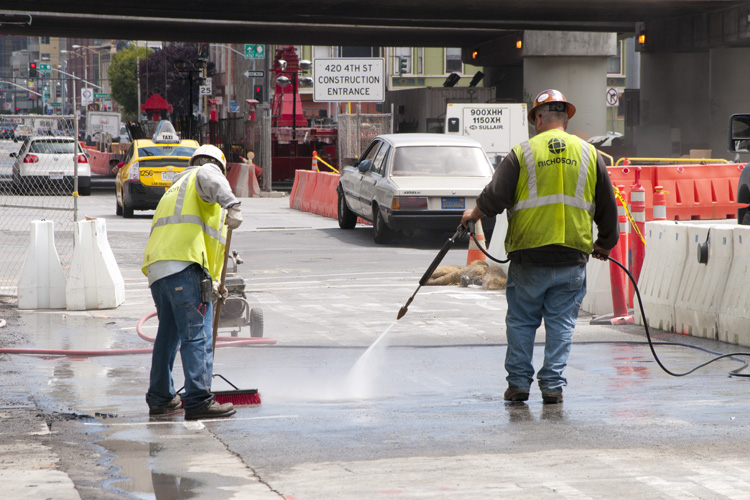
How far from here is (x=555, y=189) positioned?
21.2ft

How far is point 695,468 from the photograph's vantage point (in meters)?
5.00

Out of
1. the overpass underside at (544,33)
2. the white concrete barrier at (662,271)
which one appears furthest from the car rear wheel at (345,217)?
the overpass underside at (544,33)

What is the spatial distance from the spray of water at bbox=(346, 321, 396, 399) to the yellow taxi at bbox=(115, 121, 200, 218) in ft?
48.6

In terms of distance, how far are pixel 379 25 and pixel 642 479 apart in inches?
1290

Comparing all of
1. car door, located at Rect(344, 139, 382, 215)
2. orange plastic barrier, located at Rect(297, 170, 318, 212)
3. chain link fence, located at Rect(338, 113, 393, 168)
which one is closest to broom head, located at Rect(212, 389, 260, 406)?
car door, located at Rect(344, 139, 382, 215)

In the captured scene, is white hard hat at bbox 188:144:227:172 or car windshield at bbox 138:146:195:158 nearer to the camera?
white hard hat at bbox 188:144:227:172

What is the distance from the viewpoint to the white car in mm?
16828

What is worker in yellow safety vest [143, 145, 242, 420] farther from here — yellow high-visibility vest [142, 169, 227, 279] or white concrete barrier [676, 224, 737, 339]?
white concrete barrier [676, 224, 737, 339]

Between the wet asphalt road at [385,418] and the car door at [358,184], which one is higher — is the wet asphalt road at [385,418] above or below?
below

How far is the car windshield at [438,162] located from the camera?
693 inches

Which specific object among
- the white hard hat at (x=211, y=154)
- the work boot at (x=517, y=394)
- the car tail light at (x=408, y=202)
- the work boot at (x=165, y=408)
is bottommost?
the work boot at (x=165, y=408)

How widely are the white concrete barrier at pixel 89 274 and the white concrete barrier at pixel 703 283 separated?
5413 millimetres

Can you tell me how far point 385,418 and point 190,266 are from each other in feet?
4.51

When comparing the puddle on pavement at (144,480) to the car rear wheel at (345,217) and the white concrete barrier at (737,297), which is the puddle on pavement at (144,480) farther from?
the car rear wheel at (345,217)
